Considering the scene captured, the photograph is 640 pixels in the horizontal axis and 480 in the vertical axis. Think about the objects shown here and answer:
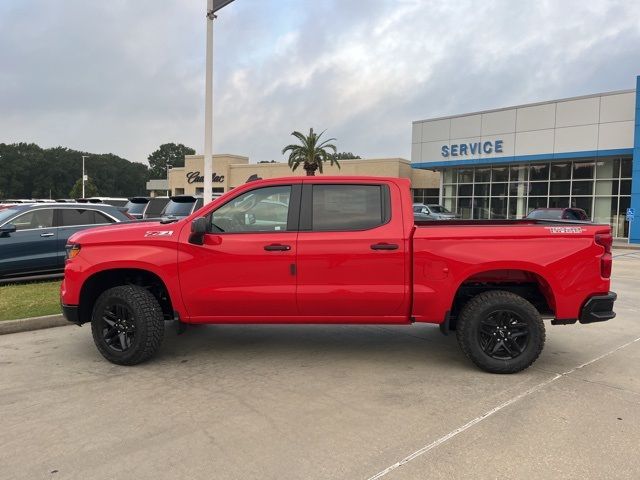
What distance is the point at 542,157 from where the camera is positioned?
2911 cm

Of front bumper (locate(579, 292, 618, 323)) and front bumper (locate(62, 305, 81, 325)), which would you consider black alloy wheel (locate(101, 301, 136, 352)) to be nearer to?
front bumper (locate(62, 305, 81, 325))

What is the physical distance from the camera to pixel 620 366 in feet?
17.1

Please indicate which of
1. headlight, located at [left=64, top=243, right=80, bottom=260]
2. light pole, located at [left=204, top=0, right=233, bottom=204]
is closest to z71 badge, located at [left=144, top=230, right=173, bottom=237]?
headlight, located at [left=64, top=243, right=80, bottom=260]

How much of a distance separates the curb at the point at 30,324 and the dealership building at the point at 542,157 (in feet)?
86.0

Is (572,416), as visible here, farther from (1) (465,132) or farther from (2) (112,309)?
(1) (465,132)

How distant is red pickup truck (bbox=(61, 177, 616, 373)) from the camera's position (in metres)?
4.82

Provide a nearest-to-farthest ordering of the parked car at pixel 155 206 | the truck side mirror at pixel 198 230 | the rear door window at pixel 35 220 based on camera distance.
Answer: the truck side mirror at pixel 198 230 < the rear door window at pixel 35 220 < the parked car at pixel 155 206

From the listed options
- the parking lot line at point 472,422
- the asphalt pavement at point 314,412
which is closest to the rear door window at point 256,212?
the asphalt pavement at point 314,412

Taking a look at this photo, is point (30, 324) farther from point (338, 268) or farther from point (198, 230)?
point (338, 268)

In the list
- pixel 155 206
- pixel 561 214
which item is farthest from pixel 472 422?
pixel 561 214

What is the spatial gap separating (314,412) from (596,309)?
9.46ft

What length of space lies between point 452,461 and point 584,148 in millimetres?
28295

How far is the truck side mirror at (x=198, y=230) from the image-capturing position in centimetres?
477

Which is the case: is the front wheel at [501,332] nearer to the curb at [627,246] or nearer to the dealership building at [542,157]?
the curb at [627,246]
